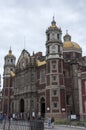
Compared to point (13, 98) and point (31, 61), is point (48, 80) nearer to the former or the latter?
point (31, 61)

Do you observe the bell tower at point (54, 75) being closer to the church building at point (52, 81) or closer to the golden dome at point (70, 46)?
the church building at point (52, 81)

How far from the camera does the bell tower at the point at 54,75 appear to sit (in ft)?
193

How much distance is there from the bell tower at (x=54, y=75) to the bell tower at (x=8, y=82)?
24951 millimetres

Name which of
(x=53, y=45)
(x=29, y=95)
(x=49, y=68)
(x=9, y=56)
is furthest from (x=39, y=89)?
(x=9, y=56)

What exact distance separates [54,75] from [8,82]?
92.3 ft

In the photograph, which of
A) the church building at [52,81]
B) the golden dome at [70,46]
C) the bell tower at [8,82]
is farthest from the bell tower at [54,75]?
the bell tower at [8,82]

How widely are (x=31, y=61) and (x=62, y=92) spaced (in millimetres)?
15191

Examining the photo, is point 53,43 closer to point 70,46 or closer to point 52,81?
point 52,81

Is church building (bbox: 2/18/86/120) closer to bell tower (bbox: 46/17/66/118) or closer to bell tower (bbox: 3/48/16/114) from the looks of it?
bell tower (bbox: 46/17/66/118)

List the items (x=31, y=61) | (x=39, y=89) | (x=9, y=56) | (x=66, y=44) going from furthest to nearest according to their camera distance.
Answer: (x=9, y=56), (x=66, y=44), (x=31, y=61), (x=39, y=89)

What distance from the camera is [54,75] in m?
60.6

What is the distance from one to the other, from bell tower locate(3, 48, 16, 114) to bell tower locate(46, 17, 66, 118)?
25.0m

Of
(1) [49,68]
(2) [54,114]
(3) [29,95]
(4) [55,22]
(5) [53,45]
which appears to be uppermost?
(4) [55,22]

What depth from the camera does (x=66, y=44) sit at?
251ft
